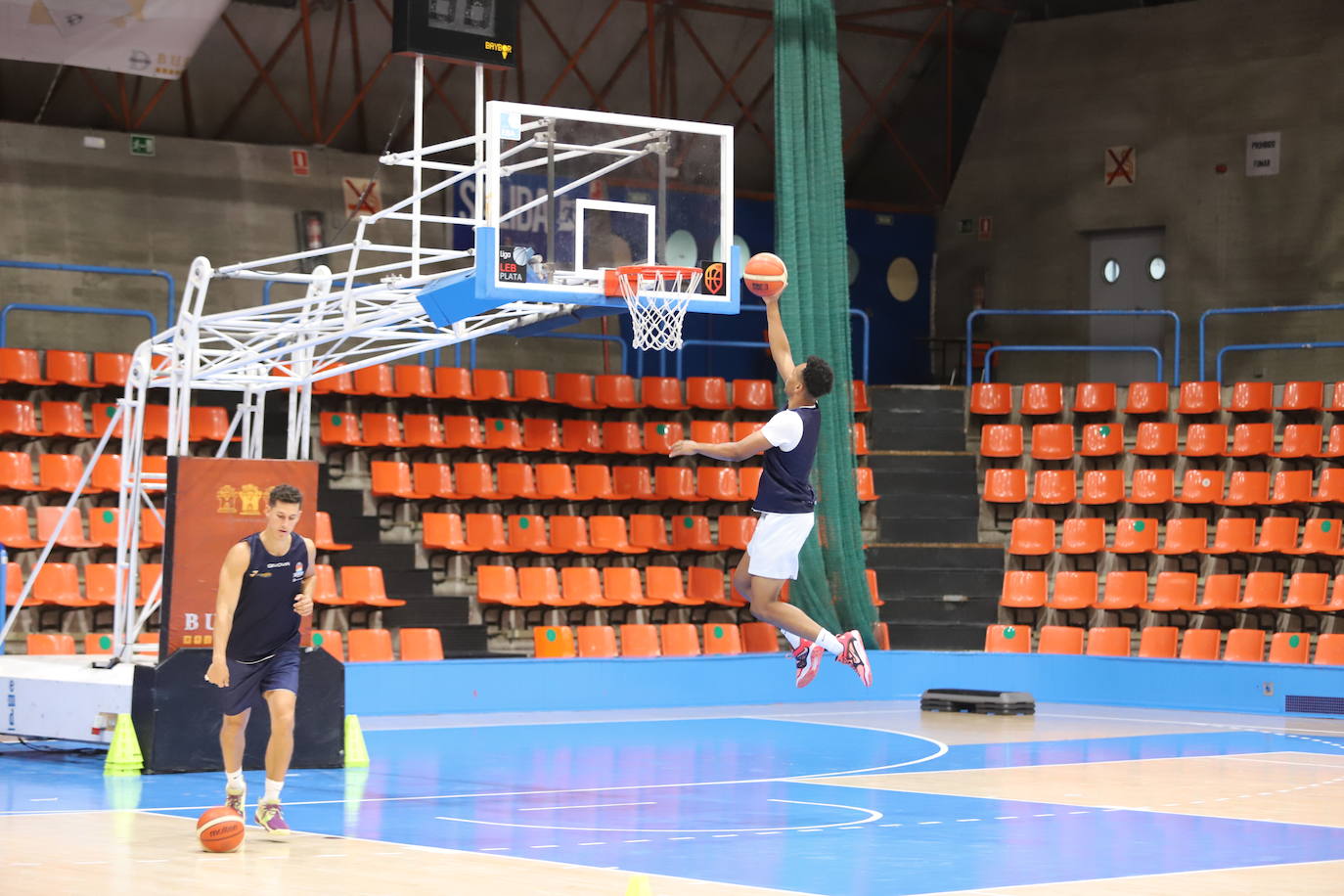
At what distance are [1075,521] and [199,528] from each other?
40.4 feet

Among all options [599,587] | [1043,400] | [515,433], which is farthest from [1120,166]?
[599,587]

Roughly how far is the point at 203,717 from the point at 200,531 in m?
1.38

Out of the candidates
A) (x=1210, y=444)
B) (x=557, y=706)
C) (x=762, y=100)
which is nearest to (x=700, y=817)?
(x=557, y=706)

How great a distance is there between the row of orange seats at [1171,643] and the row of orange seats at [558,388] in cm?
424

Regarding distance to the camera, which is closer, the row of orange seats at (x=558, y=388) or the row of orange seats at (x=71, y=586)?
the row of orange seats at (x=71, y=586)

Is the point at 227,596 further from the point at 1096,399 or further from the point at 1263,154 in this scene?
the point at 1263,154

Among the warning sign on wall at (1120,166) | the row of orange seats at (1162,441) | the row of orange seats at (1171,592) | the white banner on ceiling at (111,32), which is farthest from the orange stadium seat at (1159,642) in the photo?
the white banner on ceiling at (111,32)

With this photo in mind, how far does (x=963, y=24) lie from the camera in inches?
1147

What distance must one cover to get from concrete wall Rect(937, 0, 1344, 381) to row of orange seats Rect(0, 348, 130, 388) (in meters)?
13.8

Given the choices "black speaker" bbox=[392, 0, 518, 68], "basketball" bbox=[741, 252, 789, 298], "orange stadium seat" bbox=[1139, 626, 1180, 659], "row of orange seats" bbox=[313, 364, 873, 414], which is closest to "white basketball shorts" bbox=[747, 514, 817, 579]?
"basketball" bbox=[741, 252, 789, 298]

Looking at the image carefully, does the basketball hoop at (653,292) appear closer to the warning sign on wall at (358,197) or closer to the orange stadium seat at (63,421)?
the orange stadium seat at (63,421)

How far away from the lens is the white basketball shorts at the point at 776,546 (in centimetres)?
1152

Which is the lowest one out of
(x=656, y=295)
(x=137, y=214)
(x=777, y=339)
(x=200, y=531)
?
(x=200, y=531)

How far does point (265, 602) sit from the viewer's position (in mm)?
11070
